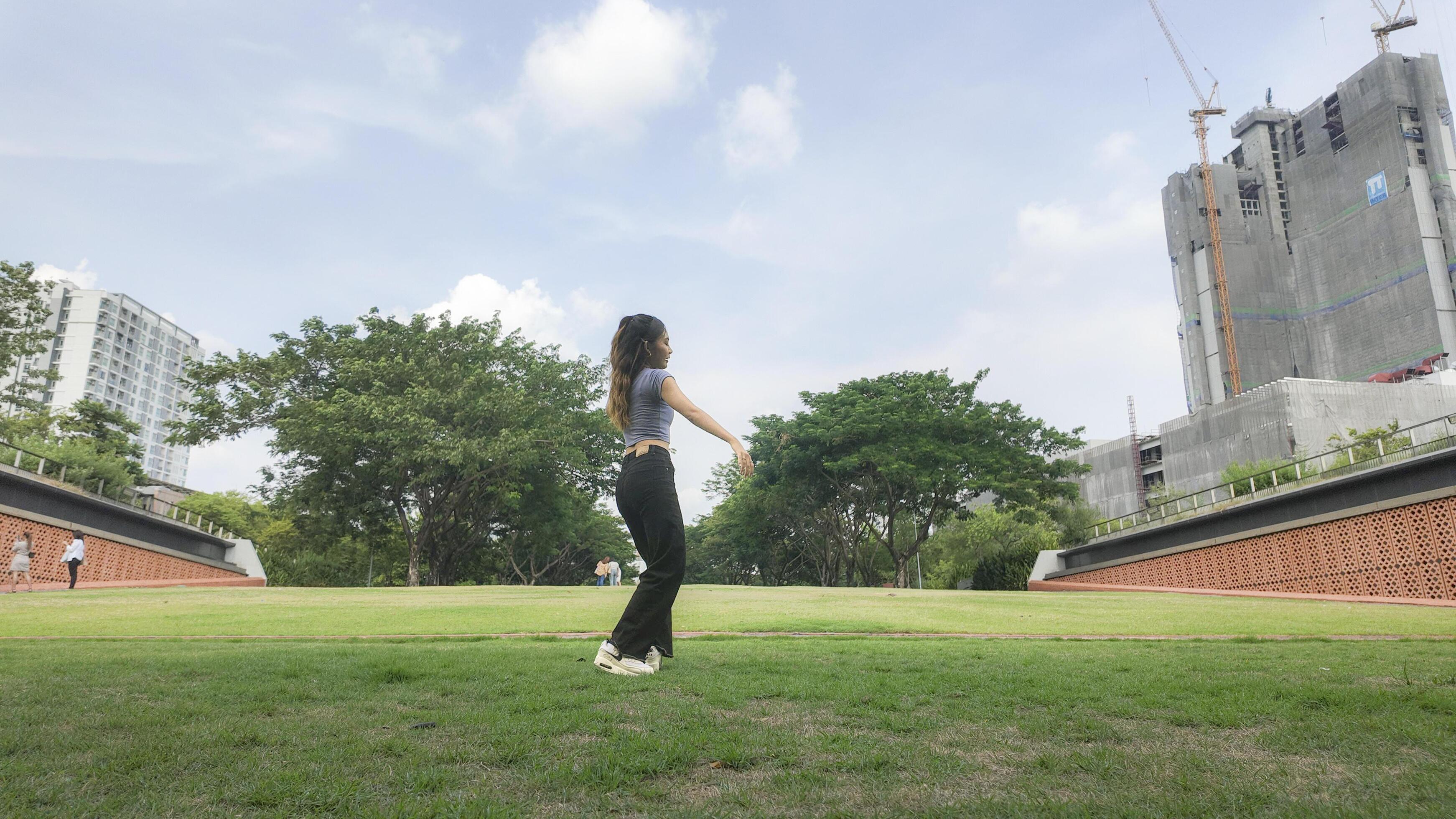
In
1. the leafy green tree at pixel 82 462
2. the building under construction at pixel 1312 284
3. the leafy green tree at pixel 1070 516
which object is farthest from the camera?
the building under construction at pixel 1312 284

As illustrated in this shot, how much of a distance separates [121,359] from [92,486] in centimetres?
11556

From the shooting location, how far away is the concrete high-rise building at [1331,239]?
65.1 meters

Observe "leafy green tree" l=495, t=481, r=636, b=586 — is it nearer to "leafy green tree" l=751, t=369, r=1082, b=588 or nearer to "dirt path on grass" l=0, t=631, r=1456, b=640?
"leafy green tree" l=751, t=369, r=1082, b=588

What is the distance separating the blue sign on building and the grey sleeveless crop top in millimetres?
83272

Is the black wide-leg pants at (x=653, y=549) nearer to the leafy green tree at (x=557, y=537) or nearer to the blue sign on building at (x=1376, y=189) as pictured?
the leafy green tree at (x=557, y=537)

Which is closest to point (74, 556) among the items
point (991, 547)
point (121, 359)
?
point (991, 547)

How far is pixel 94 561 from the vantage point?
2930 centimetres

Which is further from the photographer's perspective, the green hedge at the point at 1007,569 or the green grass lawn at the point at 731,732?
the green hedge at the point at 1007,569

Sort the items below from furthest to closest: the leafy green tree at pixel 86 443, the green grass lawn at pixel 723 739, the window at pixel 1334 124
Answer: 1. the window at pixel 1334 124
2. the leafy green tree at pixel 86 443
3. the green grass lawn at pixel 723 739

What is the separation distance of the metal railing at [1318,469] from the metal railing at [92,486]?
38.9 m

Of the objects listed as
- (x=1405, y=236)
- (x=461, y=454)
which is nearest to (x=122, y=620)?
(x=461, y=454)

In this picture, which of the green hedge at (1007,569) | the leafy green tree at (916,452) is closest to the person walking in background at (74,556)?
the leafy green tree at (916,452)

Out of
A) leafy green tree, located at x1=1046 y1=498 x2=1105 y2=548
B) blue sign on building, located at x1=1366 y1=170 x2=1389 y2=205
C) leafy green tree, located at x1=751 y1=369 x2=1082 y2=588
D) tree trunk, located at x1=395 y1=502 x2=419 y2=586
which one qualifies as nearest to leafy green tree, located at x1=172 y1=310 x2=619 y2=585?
tree trunk, located at x1=395 y1=502 x2=419 y2=586

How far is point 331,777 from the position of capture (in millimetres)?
2701
